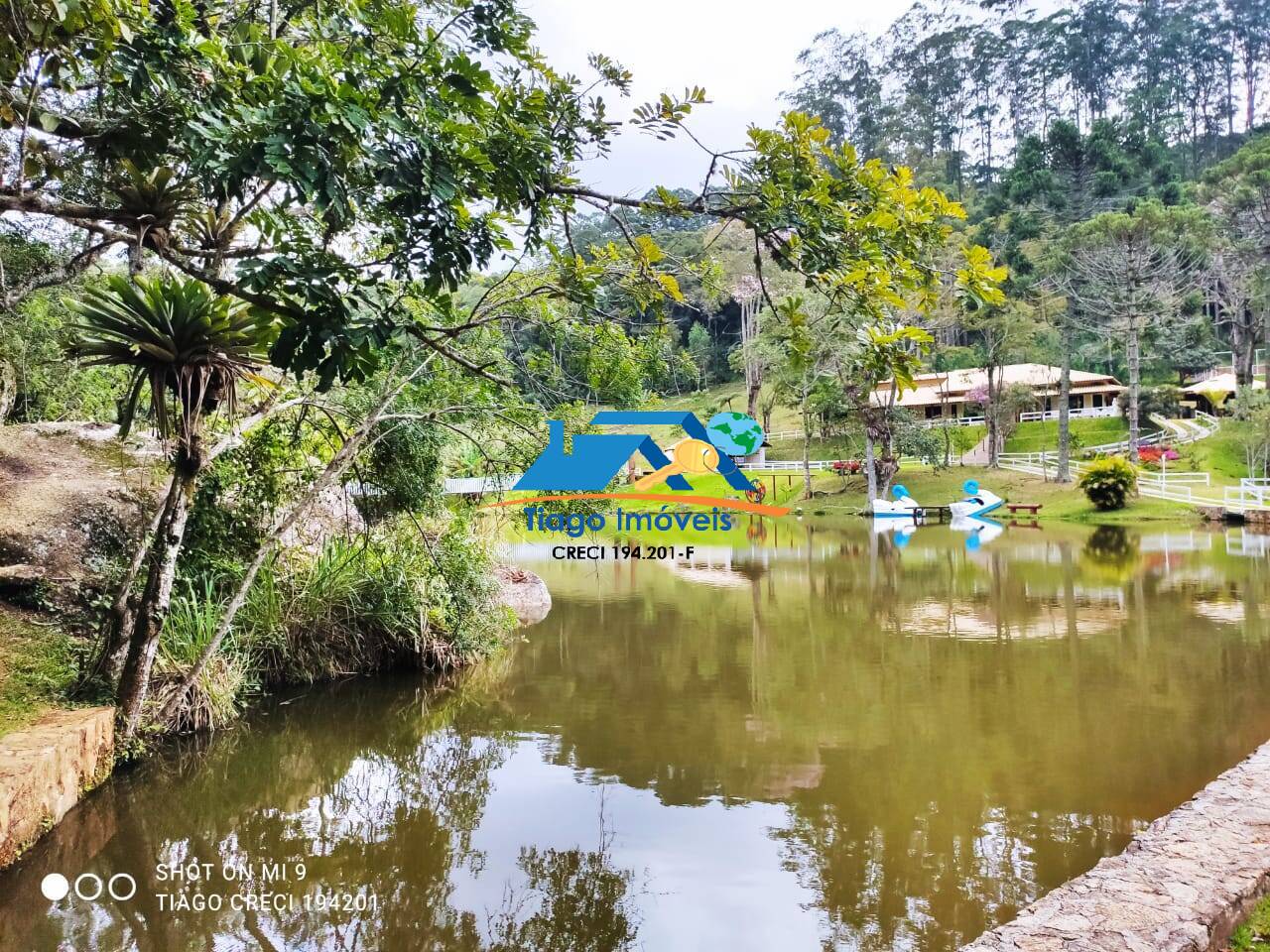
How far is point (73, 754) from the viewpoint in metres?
4.24

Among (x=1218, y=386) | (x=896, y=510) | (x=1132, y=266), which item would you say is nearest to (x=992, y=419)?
(x=1132, y=266)

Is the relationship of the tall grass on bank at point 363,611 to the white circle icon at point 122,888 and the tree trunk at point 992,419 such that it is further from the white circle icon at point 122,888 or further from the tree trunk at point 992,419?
the tree trunk at point 992,419

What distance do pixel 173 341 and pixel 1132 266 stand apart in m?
30.0

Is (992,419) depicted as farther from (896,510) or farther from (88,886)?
(88,886)

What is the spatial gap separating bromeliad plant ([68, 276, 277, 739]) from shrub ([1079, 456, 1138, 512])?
73.8 ft

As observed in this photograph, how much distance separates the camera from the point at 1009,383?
3134 centimetres

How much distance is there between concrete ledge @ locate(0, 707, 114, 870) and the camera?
3686 mm

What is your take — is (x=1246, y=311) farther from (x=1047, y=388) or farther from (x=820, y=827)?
(x=820, y=827)

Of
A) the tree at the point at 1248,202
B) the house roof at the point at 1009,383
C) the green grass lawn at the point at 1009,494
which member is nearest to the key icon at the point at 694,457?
the green grass lawn at the point at 1009,494

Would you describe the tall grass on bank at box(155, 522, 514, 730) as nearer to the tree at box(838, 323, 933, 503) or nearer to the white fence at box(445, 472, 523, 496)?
the white fence at box(445, 472, 523, 496)

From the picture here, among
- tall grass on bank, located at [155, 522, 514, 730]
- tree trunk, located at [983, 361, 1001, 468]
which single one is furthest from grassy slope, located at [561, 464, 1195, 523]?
tall grass on bank, located at [155, 522, 514, 730]

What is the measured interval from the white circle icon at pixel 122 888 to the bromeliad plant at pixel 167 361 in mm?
1277

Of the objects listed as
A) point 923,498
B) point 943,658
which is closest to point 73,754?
point 943,658

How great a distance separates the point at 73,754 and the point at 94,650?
859 millimetres
